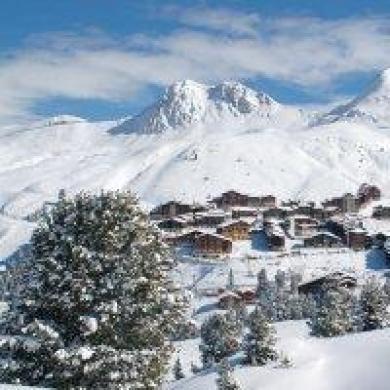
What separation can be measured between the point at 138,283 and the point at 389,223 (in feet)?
438

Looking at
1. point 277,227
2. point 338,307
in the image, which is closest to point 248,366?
point 338,307

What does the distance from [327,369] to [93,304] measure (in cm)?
989

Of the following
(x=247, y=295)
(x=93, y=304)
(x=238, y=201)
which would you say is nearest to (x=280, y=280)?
(x=247, y=295)

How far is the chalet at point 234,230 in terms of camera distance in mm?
138125

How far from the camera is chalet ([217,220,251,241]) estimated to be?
138125 mm

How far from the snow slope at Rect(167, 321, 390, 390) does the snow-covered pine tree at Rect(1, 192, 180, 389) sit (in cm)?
724

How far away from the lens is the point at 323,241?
133 meters

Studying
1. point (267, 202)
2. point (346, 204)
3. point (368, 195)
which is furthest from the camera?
point (368, 195)

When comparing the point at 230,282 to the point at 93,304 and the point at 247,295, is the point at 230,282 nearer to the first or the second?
the point at 247,295

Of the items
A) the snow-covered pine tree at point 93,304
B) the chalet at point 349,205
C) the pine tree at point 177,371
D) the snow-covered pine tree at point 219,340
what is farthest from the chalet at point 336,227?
the snow-covered pine tree at point 93,304

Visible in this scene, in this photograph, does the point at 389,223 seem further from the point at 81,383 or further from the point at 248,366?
the point at 81,383

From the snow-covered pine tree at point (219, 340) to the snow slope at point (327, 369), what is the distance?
25818mm

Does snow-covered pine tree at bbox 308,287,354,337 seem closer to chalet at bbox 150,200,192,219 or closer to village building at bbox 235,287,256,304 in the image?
village building at bbox 235,287,256,304

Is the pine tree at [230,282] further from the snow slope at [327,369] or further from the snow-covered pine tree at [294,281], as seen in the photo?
the snow slope at [327,369]
